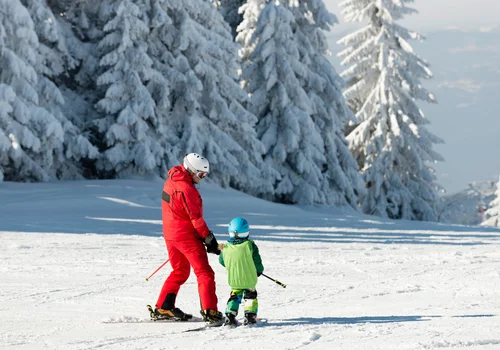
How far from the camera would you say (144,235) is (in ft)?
52.5

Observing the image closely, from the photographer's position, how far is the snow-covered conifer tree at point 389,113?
108 feet

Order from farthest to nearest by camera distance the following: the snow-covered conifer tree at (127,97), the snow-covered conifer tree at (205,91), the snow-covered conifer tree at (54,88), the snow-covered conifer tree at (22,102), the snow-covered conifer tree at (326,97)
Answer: the snow-covered conifer tree at (326,97)
the snow-covered conifer tree at (205,91)
the snow-covered conifer tree at (127,97)
the snow-covered conifer tree at (54,88)
the snow-covered conifer tree at (22,102)

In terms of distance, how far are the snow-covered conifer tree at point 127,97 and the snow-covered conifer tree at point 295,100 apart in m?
5.36

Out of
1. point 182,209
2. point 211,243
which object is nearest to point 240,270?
point 211,243

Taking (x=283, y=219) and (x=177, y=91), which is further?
(x=177, y=91)

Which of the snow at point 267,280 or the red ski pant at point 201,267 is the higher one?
the red ski pant at point 201,267

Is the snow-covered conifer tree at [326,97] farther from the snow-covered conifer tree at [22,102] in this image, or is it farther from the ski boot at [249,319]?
the ski boot at [249,319]

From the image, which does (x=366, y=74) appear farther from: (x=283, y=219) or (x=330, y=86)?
(x=283, y=219)

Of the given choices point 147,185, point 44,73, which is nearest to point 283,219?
point 147,185

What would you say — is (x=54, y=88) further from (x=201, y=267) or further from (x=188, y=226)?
(x=201, y=267)

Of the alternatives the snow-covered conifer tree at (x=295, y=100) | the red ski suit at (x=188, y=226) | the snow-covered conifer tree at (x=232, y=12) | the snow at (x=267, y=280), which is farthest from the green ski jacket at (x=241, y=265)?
the snow-covered conifer tree at (x=232, y=12)

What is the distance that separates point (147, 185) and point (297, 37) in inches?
370

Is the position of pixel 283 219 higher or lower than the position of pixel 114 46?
lower

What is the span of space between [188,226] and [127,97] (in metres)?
16.9
